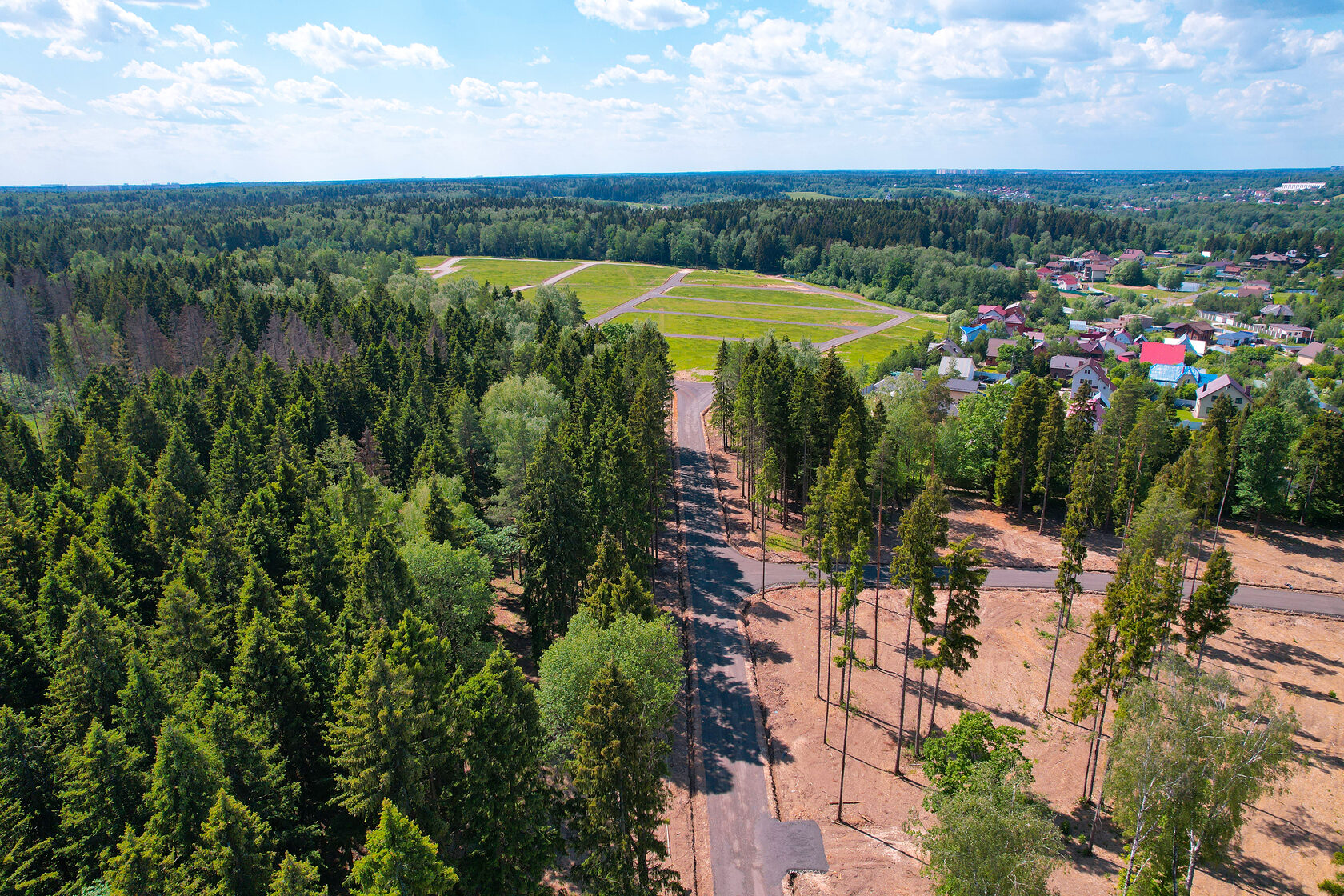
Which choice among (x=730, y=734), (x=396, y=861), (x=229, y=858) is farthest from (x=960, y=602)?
(x=229, y=858)

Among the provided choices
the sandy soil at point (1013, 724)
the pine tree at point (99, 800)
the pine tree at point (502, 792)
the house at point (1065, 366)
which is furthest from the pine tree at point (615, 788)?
the house at point (1065, 366)

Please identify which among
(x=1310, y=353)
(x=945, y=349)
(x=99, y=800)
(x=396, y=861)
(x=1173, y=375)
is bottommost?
(x=1173, y=375)

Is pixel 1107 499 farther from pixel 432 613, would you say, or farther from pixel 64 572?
pixel 64 572

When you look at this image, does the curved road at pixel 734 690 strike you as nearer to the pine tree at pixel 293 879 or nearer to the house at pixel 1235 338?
the pine tree at pixel 293 879

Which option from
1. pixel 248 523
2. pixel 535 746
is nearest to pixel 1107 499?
pixel 535 746

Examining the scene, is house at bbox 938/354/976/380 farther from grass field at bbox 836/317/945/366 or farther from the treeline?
the treeline

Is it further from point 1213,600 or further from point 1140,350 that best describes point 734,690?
point 1140,350
